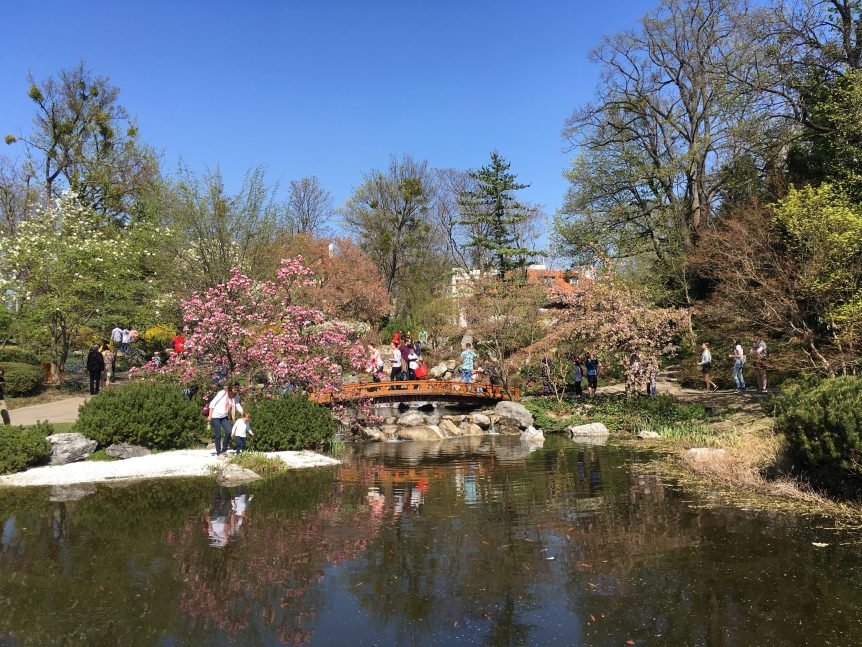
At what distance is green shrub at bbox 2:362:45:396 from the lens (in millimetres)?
24859

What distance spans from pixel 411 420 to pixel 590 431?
6.44 metres

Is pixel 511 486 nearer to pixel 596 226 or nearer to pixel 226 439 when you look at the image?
pixel 226 439

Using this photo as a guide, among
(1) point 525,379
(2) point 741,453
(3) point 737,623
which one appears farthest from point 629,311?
(3) point 737,623

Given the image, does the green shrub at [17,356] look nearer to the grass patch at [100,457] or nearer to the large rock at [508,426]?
the grass patch at [100,457]

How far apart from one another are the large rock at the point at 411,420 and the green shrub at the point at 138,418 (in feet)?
28.1

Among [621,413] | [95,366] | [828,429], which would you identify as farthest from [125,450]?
[621,413]

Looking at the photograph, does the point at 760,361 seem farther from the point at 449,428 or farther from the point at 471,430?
the point at 449,428

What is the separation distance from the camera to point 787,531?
9.12 m

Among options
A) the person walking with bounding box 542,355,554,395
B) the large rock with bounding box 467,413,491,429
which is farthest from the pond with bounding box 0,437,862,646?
the person walking with bounding box 542,355,554,395

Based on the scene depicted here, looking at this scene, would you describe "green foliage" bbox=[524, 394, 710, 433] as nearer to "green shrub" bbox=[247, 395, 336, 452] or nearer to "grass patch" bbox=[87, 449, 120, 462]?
"green shrub" bbox=[247, 395, 336, 452]

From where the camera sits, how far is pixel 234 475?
536 inches

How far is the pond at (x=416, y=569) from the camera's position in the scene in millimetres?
6379

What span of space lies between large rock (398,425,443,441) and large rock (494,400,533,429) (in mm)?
2991

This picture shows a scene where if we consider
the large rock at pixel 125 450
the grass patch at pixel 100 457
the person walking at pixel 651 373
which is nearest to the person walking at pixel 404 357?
the person walking at pixel 651 373
